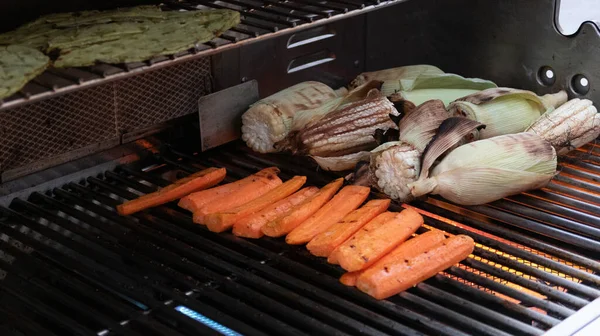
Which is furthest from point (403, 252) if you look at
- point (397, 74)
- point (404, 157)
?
point (397, 74)

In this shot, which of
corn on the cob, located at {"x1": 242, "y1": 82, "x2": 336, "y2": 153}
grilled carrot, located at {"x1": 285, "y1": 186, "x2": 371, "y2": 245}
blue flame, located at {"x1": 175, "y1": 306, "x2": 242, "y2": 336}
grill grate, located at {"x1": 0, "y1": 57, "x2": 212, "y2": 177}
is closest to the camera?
blue flame, located at {"x1": 175, "y1": 306, "x2": 242, "y2": 336}

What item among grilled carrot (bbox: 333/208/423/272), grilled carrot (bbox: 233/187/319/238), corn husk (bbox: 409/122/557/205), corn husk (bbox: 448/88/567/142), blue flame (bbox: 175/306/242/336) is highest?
corn husk (bbox: 448/88/567/142)

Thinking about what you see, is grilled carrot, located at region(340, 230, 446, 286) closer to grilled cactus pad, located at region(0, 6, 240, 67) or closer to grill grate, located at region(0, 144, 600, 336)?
grill grate, located at region(0, 144, 600, 336)

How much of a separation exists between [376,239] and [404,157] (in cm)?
42

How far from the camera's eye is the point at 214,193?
2.96 metres

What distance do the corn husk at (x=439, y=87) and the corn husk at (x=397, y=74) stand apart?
52 millimetres

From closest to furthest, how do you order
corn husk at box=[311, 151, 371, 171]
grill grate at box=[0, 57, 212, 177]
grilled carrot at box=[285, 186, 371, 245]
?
1. grilled carrot at box=[285, 186, 371, 245]
2. grill grate at box=[0, 57, 212, 177]
3. corn husk at box=[311, 151, 371, 171]

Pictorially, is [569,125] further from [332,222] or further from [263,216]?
[263,216]

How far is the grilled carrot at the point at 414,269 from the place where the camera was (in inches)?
96.0

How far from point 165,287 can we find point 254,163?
35.7 inches

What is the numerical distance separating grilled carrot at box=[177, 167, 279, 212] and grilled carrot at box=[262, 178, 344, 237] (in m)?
0.23

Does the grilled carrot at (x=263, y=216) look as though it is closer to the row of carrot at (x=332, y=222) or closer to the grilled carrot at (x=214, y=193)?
the row of carrot at (x=332, y=222)

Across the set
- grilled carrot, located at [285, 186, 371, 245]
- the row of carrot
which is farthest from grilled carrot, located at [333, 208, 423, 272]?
grilled carrot, located at [285, 186, 371, 245]

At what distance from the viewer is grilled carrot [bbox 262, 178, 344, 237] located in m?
2.75
